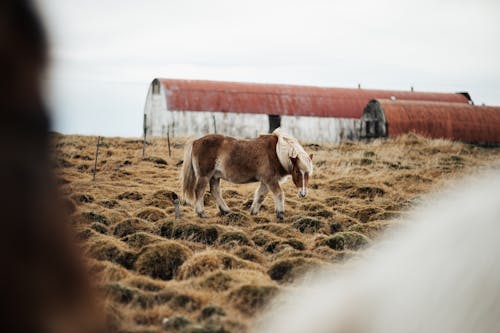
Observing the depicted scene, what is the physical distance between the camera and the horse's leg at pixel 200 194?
44.1 feet

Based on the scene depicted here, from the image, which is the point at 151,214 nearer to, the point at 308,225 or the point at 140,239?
the point at 140,239

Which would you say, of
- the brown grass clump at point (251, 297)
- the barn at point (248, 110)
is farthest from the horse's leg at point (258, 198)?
the barn at point (248, 110)

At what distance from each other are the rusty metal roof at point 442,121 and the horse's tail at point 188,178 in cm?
2315

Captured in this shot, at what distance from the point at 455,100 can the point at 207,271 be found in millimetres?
41624

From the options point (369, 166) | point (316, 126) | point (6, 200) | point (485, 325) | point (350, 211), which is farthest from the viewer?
point (316, 126)

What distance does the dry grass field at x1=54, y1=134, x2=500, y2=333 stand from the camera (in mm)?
7027

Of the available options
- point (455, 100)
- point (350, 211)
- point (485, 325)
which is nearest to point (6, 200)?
point (485, 325)

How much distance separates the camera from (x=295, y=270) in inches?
337

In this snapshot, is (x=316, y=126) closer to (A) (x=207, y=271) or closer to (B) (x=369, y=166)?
(B) (x=369, y=166)

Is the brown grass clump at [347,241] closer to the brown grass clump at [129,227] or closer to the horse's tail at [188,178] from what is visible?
the brown grass clump at [129,227]

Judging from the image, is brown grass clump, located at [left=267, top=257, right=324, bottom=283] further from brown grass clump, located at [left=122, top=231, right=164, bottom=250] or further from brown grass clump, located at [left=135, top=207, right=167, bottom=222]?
brown grass clump, located at [left=135, top=207, right=167, bottom=222]

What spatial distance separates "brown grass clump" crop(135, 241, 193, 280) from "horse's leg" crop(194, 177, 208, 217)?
3960 millimetres

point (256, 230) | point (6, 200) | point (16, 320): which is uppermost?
point (6, 200)

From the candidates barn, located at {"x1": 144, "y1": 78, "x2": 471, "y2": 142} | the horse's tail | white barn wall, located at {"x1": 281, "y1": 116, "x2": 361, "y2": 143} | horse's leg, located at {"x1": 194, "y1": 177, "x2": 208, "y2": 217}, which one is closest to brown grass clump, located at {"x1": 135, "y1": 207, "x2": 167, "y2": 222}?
horse's leg, located at {"x1": 194, "y1": 177, "x2": 208, "y2": 217}
